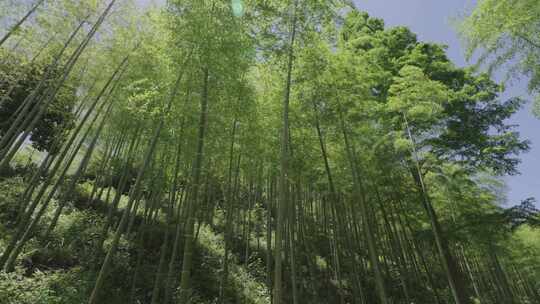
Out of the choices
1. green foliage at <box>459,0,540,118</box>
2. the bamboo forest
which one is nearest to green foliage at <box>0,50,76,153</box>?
the bamboo forest

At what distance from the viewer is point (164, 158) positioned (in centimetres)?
614

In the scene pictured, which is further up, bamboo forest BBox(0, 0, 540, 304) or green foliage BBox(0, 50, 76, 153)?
green foliage BBox(0, 50, 76, 153)

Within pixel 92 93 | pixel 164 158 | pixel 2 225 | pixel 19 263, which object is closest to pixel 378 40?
pixel 164 158

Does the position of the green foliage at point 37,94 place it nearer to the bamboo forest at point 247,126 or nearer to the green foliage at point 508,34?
the bamboo forest at point 247,126

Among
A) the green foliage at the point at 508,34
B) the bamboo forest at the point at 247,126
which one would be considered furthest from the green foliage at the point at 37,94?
the green foliage at the point at 508,34

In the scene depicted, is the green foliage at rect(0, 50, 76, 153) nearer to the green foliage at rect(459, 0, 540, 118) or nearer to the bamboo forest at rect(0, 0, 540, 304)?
the bamboo forest at rect(0, 0, 540, 304)

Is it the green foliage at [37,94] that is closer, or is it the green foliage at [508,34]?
the green foliage at [508,34]

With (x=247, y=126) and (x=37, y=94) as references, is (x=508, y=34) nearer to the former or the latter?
(x=247, y=126)

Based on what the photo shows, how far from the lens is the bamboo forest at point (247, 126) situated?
164 inches

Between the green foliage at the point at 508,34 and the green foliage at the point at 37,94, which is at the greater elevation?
the green foliage at the point at 37,94

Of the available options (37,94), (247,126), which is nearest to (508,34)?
(247,126)

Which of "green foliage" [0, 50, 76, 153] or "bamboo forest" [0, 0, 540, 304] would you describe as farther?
"green foliage" [0, 50, 76, 153]

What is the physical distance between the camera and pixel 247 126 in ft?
19.3

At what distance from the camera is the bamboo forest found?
418cm
